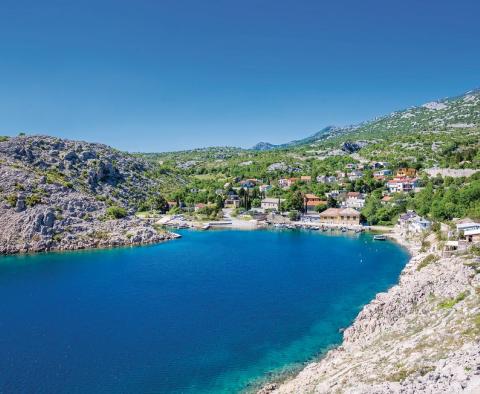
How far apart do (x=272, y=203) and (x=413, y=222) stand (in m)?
44.1

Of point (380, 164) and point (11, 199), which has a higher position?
point (380, 164)

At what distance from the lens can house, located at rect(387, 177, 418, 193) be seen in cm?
11188

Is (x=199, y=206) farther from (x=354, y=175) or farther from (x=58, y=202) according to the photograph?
(x=354, y=175)

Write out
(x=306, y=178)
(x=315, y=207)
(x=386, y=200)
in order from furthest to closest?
(x=306, y=178) → (x=315, y=207) → (x=386, y=200)

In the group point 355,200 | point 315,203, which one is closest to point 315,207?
point 315,203

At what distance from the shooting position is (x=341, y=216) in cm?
9900

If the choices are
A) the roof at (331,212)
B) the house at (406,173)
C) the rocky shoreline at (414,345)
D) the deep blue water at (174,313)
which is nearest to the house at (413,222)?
the deep blue water at (174,313)

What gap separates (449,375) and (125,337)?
2794 centimetres

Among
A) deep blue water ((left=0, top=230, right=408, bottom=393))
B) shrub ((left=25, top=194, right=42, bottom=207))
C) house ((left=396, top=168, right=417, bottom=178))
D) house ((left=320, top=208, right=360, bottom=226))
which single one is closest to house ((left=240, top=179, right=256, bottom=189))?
house ((left=320, top=208, right=360, bottom=226))

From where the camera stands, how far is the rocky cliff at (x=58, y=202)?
75188 mm

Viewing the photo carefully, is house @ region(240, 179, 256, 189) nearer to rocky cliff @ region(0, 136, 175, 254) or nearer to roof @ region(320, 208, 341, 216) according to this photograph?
rocky cliff @ region(0, 136, 175, 254)

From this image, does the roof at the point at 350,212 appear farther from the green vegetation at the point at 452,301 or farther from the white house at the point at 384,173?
the green vegetation at the point at 452,301

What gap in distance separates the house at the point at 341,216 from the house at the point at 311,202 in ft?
25.1

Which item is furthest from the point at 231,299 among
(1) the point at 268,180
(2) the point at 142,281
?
(1) the point at 268,180
